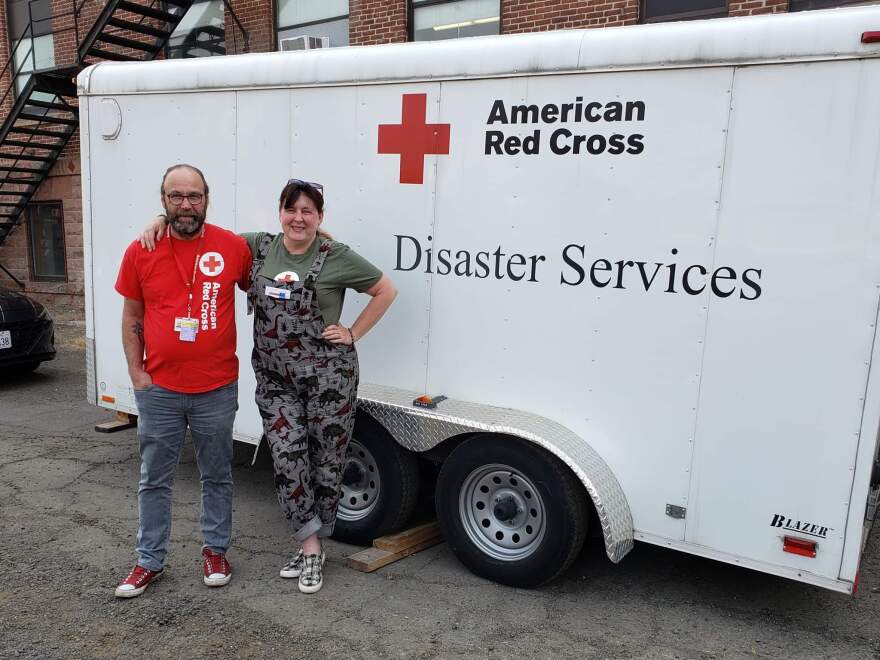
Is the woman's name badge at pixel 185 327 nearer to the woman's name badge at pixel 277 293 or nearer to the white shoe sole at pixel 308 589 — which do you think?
the woman's name badge at pixel 277 293

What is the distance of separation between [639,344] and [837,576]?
3.95ft

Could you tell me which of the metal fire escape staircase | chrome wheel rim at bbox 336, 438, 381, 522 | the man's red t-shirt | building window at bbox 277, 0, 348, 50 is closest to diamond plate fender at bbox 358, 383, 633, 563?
chrome wheel rim at bbox 336, 438, 381, 522

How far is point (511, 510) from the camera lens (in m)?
3.74

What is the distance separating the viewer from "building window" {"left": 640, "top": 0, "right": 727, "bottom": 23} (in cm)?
760

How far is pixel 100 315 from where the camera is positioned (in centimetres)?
540

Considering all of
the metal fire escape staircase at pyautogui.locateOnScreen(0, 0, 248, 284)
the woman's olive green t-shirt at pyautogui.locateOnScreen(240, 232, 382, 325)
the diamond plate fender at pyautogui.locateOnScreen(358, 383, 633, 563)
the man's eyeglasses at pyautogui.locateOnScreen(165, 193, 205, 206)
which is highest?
the metal fire escape staircase at pyautogui.locateOnScreen(0, 0, 248, 284)

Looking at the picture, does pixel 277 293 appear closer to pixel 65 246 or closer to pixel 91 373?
pixel 91 373

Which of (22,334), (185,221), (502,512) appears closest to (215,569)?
(502,512)

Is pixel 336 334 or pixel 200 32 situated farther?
pixel 200 32

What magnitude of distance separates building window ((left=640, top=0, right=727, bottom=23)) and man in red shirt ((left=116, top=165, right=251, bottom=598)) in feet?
19.7

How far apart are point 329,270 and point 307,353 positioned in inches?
15.7

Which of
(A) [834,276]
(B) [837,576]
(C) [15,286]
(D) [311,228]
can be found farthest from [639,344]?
(C) [15,286]

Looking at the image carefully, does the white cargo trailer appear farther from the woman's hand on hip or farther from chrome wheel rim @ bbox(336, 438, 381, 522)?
the woman's hand on hip

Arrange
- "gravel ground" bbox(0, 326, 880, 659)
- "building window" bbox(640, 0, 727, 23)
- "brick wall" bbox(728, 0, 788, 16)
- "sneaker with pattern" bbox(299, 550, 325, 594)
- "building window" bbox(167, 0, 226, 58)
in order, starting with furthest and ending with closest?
"building window" bbox(167, 0, 226, 58), "building window" bbox(640, 0, 727, 23), "brick wall" bbox(728, 0, 788, 16), "sneaker with pattern" bbox(299, 550, 325, 594), "gravel ground" bbox(0, 326, 880, 659)
